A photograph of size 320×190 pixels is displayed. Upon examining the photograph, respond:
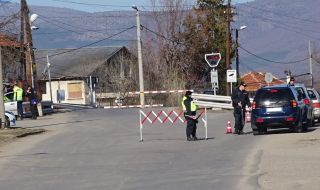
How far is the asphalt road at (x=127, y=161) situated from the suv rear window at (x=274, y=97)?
1.29 metres

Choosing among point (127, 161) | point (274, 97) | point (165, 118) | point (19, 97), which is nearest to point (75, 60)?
point (19, 97)

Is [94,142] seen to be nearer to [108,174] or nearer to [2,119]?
[2,119]

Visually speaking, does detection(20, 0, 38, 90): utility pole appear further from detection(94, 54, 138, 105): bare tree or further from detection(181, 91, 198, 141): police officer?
detection(181, 91, 198, 141): police officer

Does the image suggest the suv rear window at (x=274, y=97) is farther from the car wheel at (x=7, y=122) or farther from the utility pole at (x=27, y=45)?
the utility pole at (x=27, y=45)

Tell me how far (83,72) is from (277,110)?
55.9 m

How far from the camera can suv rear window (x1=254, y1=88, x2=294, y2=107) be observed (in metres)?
25.7

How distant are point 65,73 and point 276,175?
69611mm

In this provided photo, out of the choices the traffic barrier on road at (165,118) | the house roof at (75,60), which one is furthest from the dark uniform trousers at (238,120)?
the house roof at (75,60)

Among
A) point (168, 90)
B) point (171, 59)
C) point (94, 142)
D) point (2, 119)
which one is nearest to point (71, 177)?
point (94, 142)

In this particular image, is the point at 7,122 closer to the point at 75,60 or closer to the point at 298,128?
the point at 298,128

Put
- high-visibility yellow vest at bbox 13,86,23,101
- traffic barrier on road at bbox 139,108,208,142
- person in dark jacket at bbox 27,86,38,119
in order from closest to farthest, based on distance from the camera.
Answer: traffic barrier on road at bbox 139,108,208,142
high-visibility yellow vest at bbox 13,86,23,101
person in dark jacket at bbox 27,86,38,119

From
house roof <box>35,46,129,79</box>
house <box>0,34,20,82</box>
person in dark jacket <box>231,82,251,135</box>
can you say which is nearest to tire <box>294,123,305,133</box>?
person in dark jacket <box>231,82,251,135</box>

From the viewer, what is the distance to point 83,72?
8006cm

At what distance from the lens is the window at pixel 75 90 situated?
3154 inches
